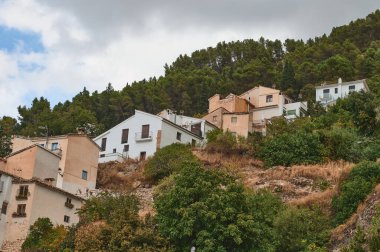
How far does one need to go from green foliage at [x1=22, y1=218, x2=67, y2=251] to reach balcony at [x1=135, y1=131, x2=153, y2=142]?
829 inches

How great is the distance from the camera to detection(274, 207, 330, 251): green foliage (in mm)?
32750

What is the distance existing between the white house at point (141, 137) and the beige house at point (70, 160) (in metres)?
6.87

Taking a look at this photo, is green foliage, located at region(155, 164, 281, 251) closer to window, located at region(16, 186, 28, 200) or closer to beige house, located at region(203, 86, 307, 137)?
window, located at region(16, 186, 28, 200)

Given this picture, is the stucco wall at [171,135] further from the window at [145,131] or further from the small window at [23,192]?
the small window at [23,192]

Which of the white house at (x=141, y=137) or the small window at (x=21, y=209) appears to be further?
the white house at (x=141, y=137)

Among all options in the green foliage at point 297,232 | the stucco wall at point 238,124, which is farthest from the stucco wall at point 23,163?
the stucco wall at point 238,124

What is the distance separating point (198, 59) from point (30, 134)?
4072 centimetres

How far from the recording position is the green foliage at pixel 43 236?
39406 millimetres

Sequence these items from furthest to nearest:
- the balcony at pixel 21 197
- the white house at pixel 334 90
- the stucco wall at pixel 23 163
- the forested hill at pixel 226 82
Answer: the forested hill at pixel 226 82 → the white house at pixel 334 90 → the stucco wall at pixel 23 163 → the balcony at pixel 21 197

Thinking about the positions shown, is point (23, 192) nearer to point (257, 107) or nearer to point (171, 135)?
point (171, 135)

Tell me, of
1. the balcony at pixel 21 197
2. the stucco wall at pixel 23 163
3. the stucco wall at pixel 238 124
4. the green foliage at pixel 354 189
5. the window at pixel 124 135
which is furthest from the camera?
the stucco wall at pixel 238 124

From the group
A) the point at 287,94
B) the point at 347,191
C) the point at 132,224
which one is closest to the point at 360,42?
the point at 287,94

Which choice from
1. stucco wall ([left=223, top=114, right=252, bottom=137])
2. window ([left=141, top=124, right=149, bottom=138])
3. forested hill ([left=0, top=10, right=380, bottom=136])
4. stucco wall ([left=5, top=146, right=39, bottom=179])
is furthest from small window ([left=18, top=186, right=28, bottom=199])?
forested hill ([left=0, top=10, right=380, bottom=136])

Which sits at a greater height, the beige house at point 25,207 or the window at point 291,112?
the window at point 291,112
